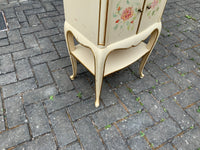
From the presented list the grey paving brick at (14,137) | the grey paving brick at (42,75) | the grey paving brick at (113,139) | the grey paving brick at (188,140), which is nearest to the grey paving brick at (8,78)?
the grey paving brick at (42,75)

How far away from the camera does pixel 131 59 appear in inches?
76.2

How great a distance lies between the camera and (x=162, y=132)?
1882 mm

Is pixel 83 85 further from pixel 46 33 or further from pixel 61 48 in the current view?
pixel 46 33

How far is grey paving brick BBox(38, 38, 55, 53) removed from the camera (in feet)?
8.96

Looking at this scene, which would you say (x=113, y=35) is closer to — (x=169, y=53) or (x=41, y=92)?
(x=41, y=92)

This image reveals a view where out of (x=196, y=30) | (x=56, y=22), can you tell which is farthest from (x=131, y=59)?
(x=196, y=30)

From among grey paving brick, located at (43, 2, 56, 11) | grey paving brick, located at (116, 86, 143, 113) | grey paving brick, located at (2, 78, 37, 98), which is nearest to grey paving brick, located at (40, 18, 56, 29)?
grey paving brick, located at (43, 2, 56, 11)

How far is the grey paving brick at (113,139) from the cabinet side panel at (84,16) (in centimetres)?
99

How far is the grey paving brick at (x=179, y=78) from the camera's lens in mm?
2393

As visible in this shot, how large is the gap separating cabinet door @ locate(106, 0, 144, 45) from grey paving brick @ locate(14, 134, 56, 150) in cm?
115

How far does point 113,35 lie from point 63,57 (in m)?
1.36

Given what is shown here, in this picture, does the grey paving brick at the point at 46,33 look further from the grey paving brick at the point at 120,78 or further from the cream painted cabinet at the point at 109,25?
the grey paving brick at the point at 120,78

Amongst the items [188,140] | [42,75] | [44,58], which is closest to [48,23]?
[44,58]

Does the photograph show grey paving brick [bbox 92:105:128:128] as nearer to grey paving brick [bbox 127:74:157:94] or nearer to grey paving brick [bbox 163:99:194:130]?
grey paving brick [bbox 127:74:157:94]
